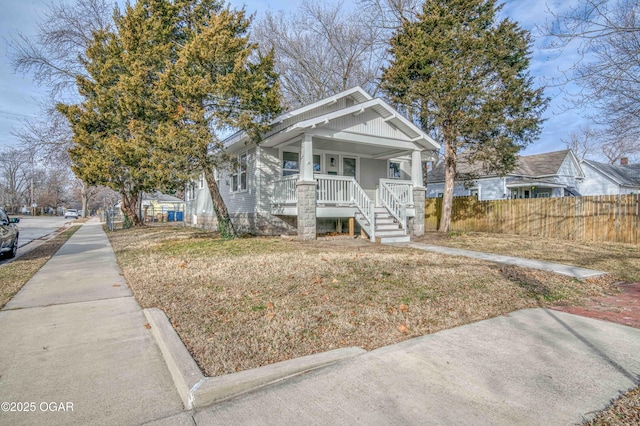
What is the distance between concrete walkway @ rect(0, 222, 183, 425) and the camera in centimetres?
241

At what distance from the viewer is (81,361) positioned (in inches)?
124

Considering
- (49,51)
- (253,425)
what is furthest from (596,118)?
(49,51)

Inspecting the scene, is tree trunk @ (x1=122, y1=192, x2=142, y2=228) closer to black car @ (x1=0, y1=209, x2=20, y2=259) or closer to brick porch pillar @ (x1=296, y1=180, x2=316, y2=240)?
black car @ (x1=0, y1=209, x2=20, y2=259)

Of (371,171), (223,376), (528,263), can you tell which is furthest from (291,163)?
(223,376)

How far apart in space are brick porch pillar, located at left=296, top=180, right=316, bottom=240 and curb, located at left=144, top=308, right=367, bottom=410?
7805mm

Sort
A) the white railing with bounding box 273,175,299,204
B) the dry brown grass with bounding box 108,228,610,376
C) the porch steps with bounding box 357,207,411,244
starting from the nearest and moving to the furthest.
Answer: the dry brown grass with bounding box 108,228,610,376 → the porch steps with bounding box 357,207,411,244 → the white railing with bounding box 273,175,299,204

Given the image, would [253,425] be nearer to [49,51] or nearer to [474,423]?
[474,423]

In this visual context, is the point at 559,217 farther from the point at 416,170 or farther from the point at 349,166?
the point at 349,166

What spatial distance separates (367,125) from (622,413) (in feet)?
37.5

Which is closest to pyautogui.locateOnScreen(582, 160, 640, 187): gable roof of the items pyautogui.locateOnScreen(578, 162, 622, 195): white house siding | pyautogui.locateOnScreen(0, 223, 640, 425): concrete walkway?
pyautogui.locateOnScreen(578, 162, 622, 195): white house siding

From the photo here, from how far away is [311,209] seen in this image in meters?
11.2

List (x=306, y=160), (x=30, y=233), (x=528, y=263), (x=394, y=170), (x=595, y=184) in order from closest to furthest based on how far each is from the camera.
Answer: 1. (x=528, y=263)
2. (x=306, y=160)
3. (x=394, y=170)
4. (x=30, y=233)
5. (x=595, y=184)

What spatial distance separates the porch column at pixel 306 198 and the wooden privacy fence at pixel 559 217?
10.1 m

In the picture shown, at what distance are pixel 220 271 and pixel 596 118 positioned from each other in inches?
379
